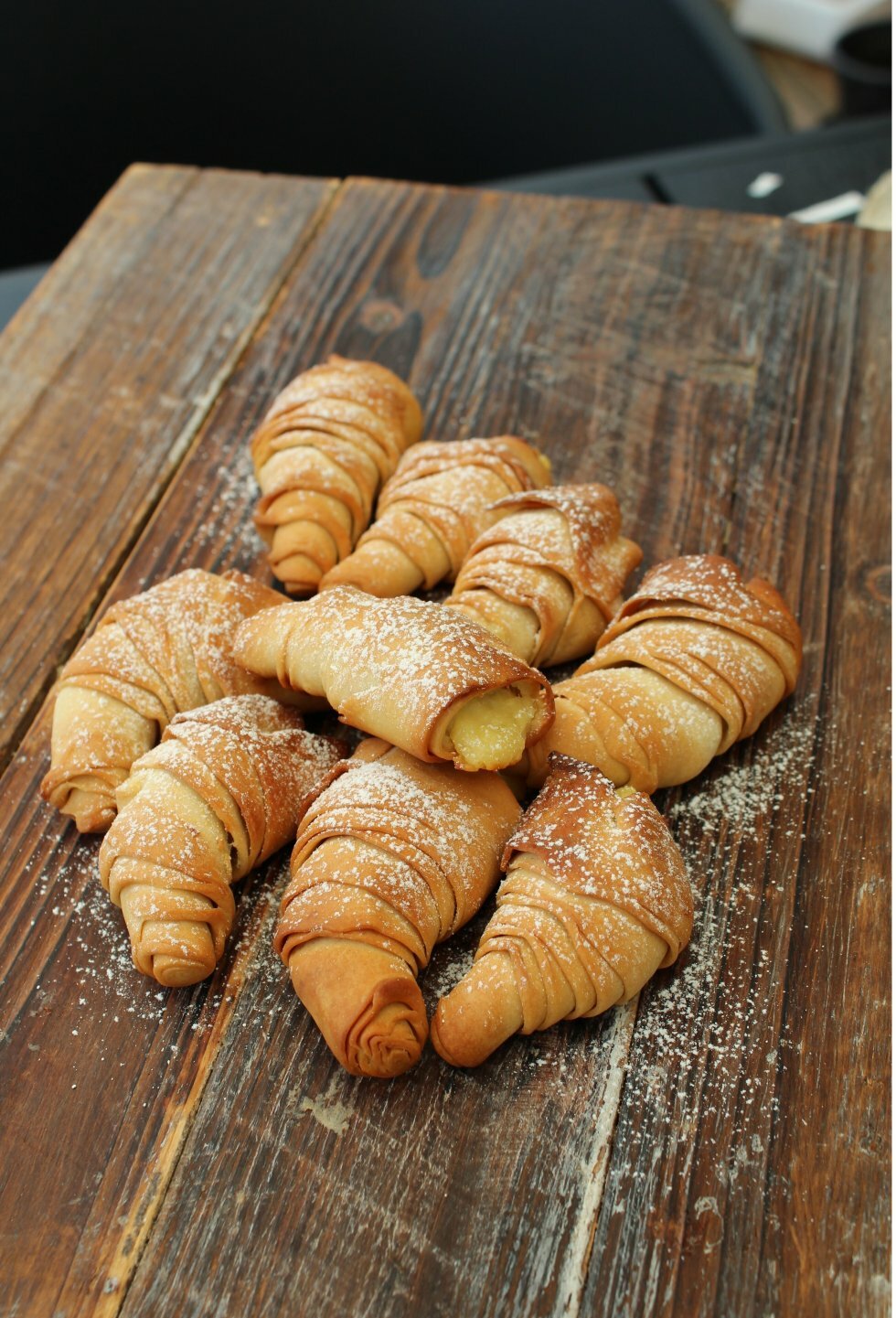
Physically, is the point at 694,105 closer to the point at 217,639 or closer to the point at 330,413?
the point at 330,413

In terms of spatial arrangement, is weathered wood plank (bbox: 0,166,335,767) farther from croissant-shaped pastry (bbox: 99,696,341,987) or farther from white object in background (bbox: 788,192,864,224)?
white object in background (bbox: 788,192,864,224)

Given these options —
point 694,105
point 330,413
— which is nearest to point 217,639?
point 330,413

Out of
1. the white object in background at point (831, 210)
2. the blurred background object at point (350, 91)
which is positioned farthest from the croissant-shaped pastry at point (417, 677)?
the blurred background object at point (350, 91)

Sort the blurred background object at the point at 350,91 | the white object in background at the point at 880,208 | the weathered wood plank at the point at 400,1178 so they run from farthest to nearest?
the blurred background object at the point at 350,91, the white object in background at the point at 880,208, the weathered wood plank at the point at 400,1178

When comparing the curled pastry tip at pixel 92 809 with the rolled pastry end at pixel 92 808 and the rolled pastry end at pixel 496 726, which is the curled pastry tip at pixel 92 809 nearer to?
the rolled pastry end at pixel 92 808

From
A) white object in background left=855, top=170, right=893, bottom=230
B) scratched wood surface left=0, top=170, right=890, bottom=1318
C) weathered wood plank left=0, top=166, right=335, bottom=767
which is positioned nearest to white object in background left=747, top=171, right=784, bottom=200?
white object in background left=855, top=170, right=893, bottom=230

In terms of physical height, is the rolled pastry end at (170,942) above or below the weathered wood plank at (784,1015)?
above

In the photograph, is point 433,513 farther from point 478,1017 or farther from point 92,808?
point 478,1017
